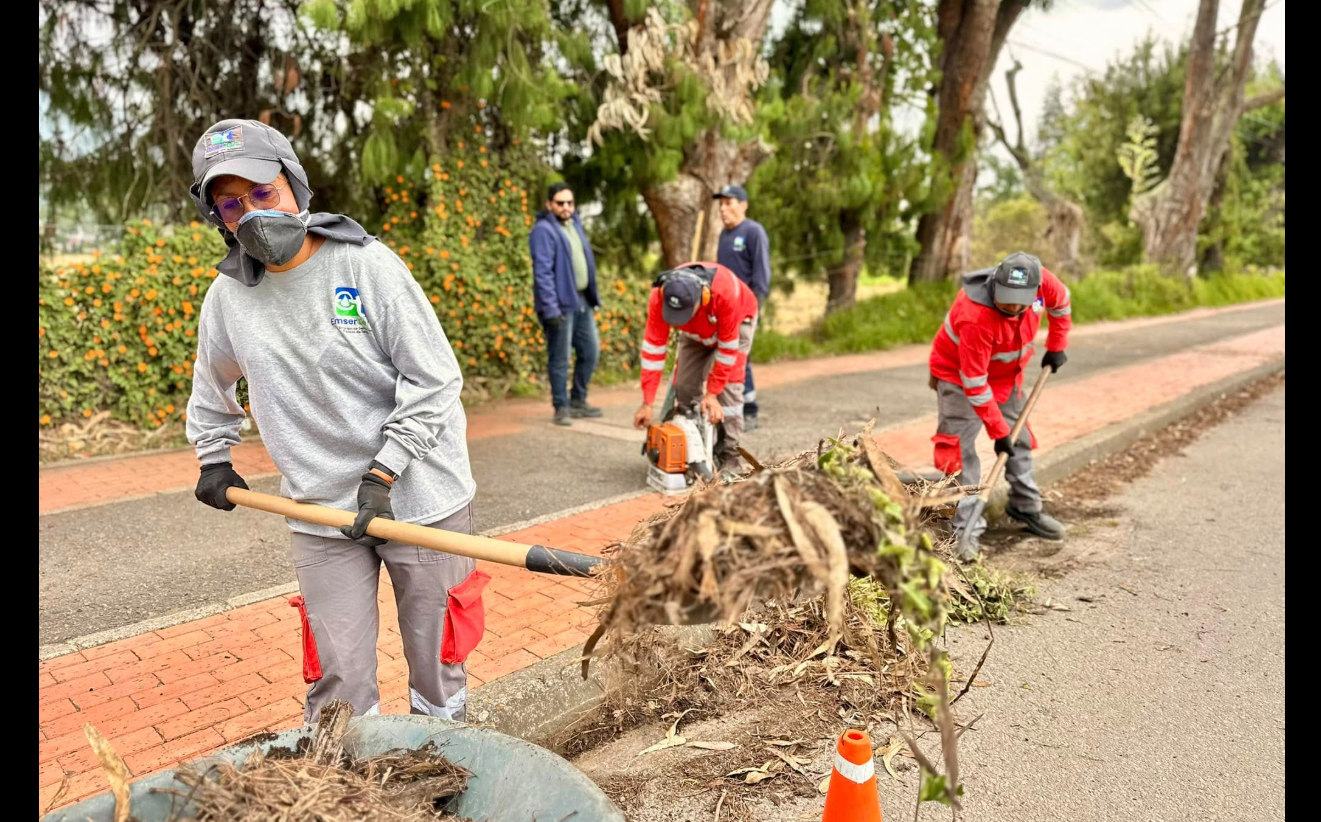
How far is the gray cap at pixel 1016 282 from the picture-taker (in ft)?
15.2

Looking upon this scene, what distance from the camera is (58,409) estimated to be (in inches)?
259

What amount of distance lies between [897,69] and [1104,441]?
7781 mm

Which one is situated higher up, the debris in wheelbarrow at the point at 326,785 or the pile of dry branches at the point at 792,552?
the pile of dry branches at the point at 792,552

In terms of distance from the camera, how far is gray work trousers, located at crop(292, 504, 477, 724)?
8.24 ft

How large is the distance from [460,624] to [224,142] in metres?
1.46

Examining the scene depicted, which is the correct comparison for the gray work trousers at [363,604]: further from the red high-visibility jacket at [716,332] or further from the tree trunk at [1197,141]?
the tree trunk at [1197,141]

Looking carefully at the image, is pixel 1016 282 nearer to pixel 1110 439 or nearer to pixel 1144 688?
pixel 1144 688

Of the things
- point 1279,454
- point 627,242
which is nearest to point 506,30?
point 627,242

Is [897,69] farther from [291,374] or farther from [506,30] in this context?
[291,374]

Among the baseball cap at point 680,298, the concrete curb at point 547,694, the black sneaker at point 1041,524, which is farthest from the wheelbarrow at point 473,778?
the black sneaker at point 1041,524

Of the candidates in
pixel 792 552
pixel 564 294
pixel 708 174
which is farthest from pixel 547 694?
pixel 708 174

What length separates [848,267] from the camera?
47.3ft

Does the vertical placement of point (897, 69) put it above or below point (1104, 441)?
above

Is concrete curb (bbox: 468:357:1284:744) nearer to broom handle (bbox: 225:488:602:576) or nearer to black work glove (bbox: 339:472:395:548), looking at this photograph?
broom handle (bbox: 225:488:602:576)
